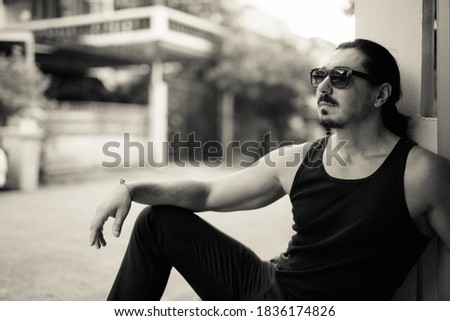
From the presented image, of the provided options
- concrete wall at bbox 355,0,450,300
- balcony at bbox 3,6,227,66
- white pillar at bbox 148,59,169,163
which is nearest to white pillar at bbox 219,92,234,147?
white pillar at bbox 148,59,169,163

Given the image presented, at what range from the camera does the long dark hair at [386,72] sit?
74.2 inches

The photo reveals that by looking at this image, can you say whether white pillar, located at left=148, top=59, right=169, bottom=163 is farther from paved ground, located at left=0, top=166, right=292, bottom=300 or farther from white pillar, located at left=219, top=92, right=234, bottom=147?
paved ground, located at left=0, top=166, right=292, bottom=300

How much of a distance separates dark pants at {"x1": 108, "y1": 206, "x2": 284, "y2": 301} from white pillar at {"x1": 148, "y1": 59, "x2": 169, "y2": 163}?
1075 centimetres

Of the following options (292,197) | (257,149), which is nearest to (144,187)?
(292,197)

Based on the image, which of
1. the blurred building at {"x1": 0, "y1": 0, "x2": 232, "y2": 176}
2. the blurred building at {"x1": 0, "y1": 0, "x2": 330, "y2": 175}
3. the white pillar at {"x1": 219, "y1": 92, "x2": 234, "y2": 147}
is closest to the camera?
the blurred building at {"x1": 0, "y1": 0, "x2": 330, "y2": 175}

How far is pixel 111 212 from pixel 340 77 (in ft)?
3.40

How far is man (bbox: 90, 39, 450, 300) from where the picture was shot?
5.64 ft

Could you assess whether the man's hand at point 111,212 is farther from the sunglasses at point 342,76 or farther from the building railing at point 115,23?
the building railing at point 115,23

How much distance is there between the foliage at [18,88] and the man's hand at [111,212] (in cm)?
771

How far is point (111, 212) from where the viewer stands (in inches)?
77.7

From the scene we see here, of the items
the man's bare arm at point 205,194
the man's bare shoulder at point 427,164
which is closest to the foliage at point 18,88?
the man's bare arm at point 205,194

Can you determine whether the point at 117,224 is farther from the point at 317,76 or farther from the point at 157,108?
the point at 157,108

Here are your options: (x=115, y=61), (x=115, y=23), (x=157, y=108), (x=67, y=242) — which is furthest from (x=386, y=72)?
(x=115, y=61)
